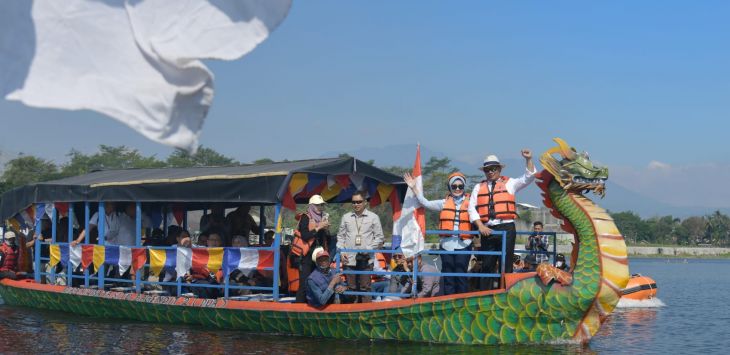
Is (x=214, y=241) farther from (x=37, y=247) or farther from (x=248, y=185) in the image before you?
(x=37, y=247)

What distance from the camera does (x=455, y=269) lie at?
10.4m

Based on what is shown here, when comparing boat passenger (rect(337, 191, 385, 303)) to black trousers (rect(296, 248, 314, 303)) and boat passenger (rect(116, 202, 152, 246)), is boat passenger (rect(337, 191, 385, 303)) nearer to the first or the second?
black trousers (rect(296, 248, 314, 303))

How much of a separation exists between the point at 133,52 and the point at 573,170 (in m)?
8.39

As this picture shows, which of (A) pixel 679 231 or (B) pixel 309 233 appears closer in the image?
(B) pixel 309 233

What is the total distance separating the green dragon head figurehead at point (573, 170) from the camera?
10.2 metres

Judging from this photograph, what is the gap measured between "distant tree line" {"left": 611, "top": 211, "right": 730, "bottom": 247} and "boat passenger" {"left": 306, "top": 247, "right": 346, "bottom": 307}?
89.9m

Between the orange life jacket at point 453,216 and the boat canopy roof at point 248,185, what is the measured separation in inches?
73.6

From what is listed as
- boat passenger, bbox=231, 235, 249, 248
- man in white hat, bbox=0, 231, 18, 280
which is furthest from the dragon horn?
man in white hat, bbox=0, 231, 18, 280

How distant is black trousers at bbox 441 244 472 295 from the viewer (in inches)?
408

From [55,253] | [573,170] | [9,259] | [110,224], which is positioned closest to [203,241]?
[110,224]

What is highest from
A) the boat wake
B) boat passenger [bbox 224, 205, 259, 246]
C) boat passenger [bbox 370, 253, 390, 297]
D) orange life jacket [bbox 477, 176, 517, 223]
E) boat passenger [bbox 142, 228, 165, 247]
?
orange life jacket [bbox 477, 176, 517, 223]

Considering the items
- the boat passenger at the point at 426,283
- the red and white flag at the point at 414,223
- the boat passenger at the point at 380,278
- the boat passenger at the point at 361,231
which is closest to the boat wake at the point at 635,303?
the boat passenger at the point at 380,278

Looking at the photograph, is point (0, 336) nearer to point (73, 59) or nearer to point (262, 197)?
point (262, 197)

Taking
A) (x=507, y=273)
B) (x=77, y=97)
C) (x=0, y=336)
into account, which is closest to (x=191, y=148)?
(x=77, y=97)
